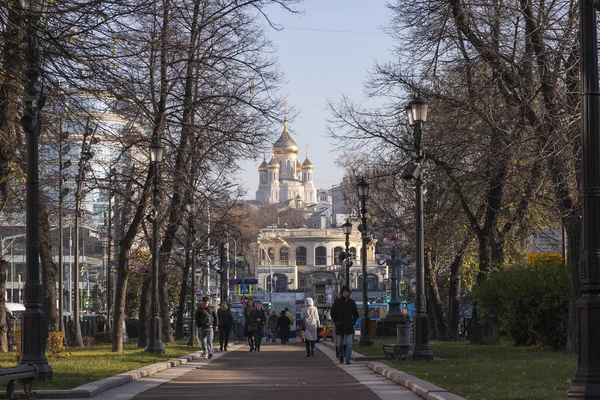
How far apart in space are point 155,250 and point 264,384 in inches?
405

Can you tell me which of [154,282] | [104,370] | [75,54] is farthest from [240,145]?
[75,54]

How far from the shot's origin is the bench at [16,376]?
493 inches

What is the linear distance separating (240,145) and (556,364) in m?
12.6

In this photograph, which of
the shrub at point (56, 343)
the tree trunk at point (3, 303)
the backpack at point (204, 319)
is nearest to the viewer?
the shrub at point (56, 343)

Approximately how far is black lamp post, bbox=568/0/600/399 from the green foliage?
645 inches

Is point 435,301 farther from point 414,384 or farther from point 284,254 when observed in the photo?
point 284,254

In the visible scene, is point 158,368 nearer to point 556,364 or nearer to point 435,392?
point 556,364

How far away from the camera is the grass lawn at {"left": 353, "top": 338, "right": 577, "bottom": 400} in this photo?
13.8 meters

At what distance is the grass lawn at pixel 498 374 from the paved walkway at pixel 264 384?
0.73 metres

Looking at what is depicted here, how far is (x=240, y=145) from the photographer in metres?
29.6

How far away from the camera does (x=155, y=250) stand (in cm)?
2756

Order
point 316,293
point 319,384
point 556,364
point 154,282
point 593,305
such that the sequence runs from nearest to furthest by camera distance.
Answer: point 593,305 < point 319,384 < point 556,364 < point 154,282 < point 316,293

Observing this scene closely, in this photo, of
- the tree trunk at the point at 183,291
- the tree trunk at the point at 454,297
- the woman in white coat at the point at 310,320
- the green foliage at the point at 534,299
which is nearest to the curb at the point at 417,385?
the green foliage at the point at 534,299

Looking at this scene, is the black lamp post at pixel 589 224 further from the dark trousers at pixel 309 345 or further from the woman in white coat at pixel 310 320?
the dark trousers at pixel 309 345
